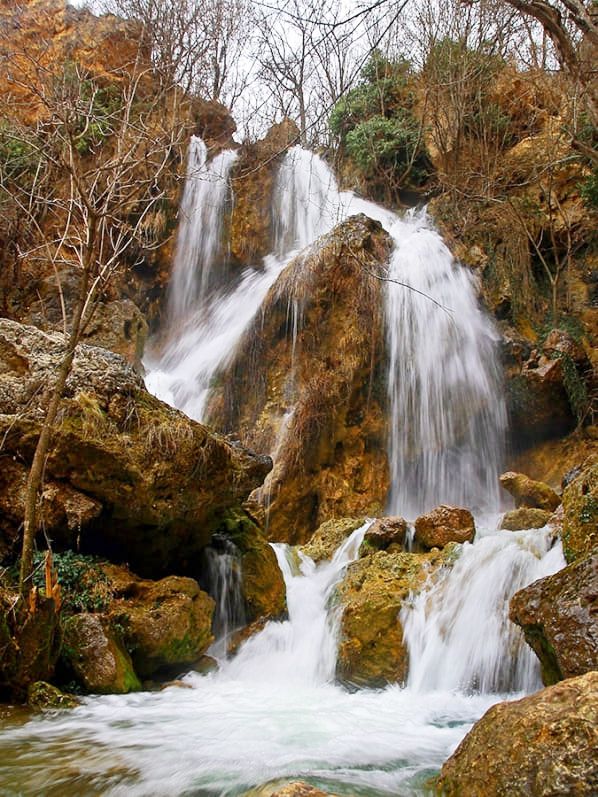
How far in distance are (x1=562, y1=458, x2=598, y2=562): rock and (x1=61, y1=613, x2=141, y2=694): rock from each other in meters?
3.77

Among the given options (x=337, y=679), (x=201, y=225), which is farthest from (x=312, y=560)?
(x=201, y=225)

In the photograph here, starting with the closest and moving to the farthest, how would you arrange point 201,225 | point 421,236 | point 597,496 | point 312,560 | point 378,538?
point 597,496 → point 378,538 → point 312,560 → point 421,236 → point 201,225

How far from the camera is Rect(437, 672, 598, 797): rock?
2.05m

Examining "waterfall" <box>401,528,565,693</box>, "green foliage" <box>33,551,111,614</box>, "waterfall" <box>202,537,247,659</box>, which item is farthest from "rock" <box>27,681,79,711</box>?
"waterfall" <box>401,528,565,693</box>

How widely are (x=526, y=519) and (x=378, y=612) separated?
2.84m

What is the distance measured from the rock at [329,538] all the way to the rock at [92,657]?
153 inches

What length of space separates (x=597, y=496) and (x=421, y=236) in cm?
1140

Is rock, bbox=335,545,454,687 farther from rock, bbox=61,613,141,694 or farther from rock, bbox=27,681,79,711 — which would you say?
rock, bbox=27,681,79,711

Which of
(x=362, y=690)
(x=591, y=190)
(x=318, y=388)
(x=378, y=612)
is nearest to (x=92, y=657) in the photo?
(x=362, y=690)

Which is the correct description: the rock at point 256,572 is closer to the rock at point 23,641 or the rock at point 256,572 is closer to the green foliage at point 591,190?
the rock at point 23,641

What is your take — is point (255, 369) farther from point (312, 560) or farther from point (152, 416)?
point (152, 416)

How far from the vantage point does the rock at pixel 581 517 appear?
4.53 meters

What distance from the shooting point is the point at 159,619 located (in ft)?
16.9

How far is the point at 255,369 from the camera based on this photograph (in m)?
12.4
